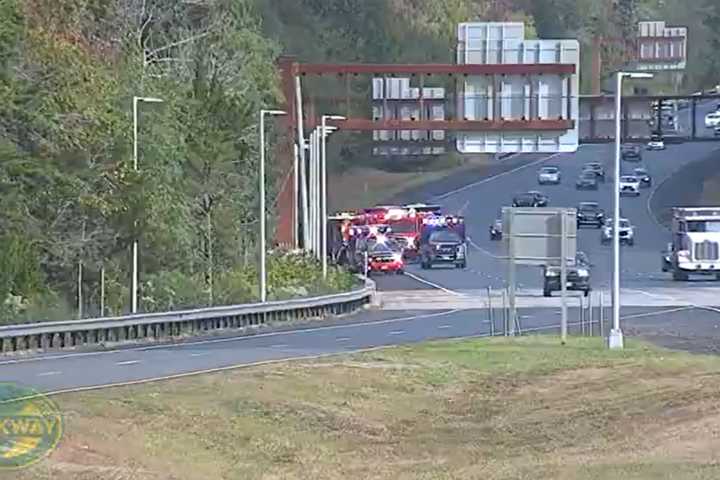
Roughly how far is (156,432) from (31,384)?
276 inches

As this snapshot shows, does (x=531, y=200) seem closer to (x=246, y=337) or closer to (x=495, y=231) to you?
(x=495, y=231)

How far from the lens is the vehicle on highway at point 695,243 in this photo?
267 feet

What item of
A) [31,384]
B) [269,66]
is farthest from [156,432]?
[269,66]

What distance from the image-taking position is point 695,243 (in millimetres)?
81938

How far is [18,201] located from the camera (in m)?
50.5

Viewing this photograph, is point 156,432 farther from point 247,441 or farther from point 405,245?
point 405,245

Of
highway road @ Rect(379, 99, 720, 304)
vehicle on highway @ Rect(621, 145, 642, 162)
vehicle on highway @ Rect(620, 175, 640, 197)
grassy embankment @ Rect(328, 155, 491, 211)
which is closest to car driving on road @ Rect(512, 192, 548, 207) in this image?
highway road @ Rect(379, 99, 720, 304)

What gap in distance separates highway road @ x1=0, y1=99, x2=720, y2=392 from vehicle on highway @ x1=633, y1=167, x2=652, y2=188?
749mm

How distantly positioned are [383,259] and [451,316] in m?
29.5

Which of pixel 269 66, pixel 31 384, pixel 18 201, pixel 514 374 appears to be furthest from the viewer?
pixel 269 66

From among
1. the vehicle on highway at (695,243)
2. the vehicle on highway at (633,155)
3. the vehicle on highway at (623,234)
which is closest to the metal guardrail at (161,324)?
the vehicle on highway at (695,243)

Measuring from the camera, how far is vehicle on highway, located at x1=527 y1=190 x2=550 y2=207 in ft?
376

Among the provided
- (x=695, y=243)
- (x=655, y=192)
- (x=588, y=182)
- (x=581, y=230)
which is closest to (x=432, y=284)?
(x=695, y=243)

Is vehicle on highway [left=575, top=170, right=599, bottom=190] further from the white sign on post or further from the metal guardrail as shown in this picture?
the white sign on post
